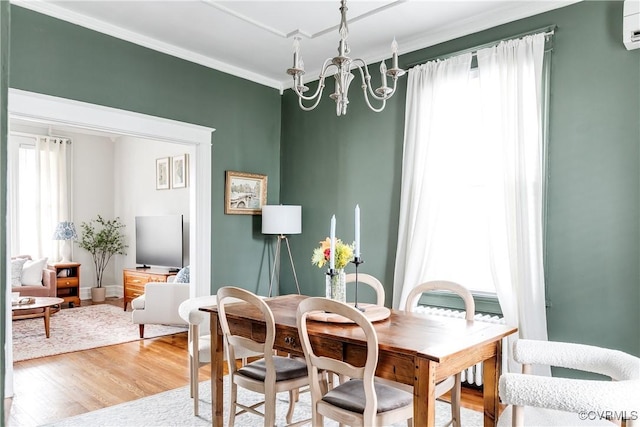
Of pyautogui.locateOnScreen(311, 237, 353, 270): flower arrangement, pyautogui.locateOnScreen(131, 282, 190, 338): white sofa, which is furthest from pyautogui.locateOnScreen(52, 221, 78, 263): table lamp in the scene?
pyautogui.locateOnScreen(311, 237, 353, 270): flower arrangement

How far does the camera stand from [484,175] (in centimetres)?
348

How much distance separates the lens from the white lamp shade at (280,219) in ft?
14.3

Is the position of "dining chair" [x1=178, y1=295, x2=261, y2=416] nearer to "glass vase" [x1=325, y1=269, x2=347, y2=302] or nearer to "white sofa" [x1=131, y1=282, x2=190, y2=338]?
"glass vase" [x1=325, y1=269, x2=347, y2=302]

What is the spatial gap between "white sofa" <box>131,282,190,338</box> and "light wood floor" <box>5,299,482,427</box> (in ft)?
0.98

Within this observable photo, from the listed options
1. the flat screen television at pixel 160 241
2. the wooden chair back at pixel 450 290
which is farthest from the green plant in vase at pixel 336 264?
the flat screen television at pixel 160 241

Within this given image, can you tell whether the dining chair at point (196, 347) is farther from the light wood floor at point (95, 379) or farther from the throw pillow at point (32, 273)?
the throw pillow at point (32, 273)

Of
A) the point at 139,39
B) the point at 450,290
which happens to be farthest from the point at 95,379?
the point at 450,290

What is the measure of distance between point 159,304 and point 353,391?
11.4 ft

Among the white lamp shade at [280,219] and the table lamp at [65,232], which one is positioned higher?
the white lamp shade at [280,219]

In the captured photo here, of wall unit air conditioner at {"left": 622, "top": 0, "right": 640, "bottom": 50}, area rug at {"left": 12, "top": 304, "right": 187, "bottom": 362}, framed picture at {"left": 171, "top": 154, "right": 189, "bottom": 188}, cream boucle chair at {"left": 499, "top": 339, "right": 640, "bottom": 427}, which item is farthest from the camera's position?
framed picture at {"left": 171, "top": 154, "right": 189, "bottom": 188}

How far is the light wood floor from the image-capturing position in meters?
3.15

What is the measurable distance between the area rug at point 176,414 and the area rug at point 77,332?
1.81 metres

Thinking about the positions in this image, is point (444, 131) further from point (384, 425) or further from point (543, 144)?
point (384, 425)

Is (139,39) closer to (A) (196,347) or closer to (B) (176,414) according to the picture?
(A) (196,347)
